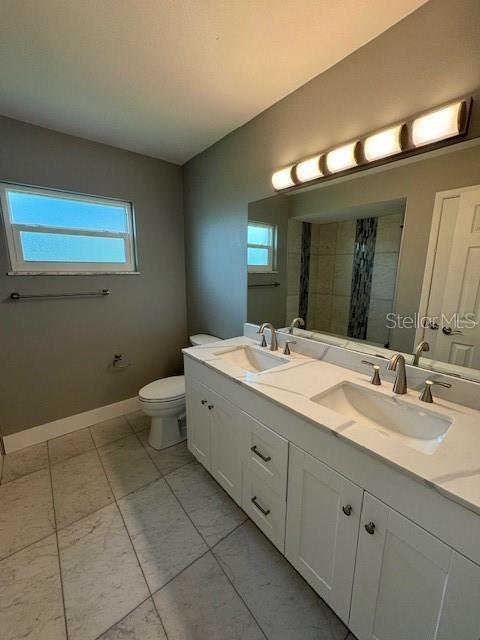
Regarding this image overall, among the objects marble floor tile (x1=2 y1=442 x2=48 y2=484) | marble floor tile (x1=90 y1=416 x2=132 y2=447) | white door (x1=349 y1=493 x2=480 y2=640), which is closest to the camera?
white door (x1=349 y1=493 x2=480 y2=640)

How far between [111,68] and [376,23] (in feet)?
3.99

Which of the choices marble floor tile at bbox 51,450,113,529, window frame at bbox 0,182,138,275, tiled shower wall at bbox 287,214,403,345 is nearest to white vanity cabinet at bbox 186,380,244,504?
marble floor tile at bbox 51,450,113,529

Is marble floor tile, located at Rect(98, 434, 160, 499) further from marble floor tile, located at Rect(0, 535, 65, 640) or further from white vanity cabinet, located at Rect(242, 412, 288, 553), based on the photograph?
white vanity cabinet, located at Rect(242, 412, 288, 553)

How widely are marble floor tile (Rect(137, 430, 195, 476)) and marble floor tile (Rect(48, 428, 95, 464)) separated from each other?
453 millimetres

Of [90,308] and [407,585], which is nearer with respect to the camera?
[407,585]

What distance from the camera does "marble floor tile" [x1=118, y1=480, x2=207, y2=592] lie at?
1229mm

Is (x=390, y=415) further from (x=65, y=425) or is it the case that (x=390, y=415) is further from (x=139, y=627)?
(x=65, y=425)

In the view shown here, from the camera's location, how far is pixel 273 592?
3.72 feet

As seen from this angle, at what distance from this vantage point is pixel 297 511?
3.53ft

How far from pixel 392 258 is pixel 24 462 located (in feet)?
8.73

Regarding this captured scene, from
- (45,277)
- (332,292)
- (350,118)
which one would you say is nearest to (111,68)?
(350,118)

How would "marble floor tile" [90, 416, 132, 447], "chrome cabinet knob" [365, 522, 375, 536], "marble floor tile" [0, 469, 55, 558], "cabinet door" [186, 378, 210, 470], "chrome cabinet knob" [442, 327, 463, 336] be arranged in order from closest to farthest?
"chrome cabinet knob" [365, 522, 375, 536], "chrome cabinet knob" [442, 327, 463, 336], "marble floor tile" [0, 469, 55, 558], "cabinet door" [186, 378, 210, 470], "marble floor tile" [90, 416, 132, 447]

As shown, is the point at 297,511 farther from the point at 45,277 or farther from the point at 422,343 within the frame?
the point at 45,277

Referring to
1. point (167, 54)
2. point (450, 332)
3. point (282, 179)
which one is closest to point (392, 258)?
point (450, 332)
